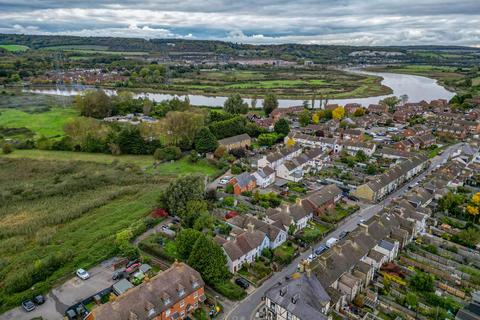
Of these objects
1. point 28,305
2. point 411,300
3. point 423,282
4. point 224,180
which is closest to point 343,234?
point 423,282

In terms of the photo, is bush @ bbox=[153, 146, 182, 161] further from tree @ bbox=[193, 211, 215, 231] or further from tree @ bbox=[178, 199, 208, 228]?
tree @ bbox=[193, 211, 215, 231]

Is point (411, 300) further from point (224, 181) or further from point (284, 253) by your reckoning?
point (224, 181)

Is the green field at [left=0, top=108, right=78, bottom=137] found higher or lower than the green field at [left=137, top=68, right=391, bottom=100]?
lower

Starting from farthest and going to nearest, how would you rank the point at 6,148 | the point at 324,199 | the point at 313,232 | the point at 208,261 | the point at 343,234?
the point at 6,148 → the point at 324,199 → the point at 343,234 → the point at 313,232 → the point at 208,261

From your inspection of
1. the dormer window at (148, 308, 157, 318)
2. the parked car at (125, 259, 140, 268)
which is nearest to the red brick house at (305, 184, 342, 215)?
the parked car at (125, 259, 140, 268)


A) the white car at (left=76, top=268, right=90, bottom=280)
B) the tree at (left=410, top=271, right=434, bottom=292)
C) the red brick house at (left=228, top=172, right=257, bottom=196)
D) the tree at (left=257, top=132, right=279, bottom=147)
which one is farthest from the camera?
the tree at (left=257, top=132, right=279, bottom=147)

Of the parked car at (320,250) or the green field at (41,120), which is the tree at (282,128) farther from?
the green field at (41,120)

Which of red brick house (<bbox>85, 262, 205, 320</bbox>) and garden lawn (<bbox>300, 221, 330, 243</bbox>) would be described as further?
garden lawn (<bbox>300, 221, 330, 243</bbox>)
